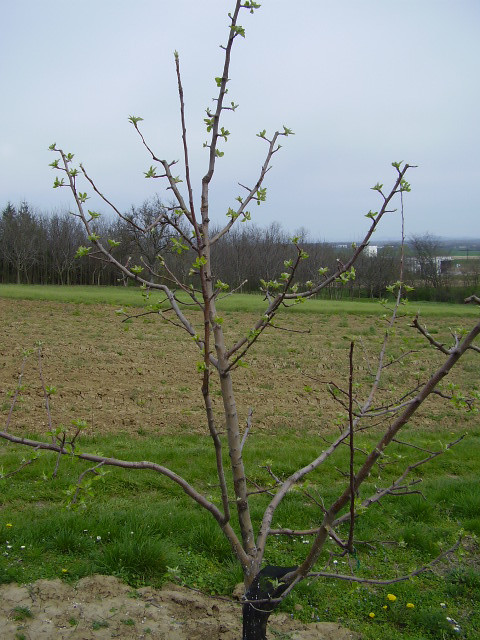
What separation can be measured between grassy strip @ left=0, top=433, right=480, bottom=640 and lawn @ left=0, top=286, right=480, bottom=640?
0.04 feet

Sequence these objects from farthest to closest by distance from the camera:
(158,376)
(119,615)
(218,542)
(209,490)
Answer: (158,376), (209,490), (218,542), (119,615)

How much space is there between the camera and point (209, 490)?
5902 mm

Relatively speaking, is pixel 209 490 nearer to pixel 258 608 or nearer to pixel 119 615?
pixel 119 615

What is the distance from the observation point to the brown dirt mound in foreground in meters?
3.20

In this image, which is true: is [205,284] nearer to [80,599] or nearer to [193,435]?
[80,599]

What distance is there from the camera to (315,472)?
21.3 ft

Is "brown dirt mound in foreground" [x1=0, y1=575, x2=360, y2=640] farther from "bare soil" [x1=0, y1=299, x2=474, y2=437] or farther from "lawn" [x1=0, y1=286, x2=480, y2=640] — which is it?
"bare soil" [x1=0, y1=299, x2=474, y2=437]

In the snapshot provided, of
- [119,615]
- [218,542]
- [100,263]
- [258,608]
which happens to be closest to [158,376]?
[218,542]

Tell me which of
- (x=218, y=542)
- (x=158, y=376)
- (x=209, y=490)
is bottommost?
(x=209, y=490)

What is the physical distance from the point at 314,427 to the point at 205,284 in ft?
22.0

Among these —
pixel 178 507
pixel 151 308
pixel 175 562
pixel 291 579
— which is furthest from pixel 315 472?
pixel 151 308

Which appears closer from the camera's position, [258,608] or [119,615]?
[258,608]

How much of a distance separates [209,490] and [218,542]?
1.52 metres

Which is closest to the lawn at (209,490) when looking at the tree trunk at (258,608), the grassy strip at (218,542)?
the grassy strip at (218,542)
